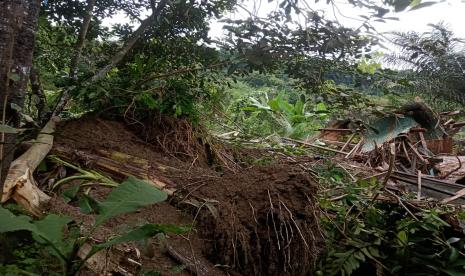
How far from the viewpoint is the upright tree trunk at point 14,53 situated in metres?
1.73

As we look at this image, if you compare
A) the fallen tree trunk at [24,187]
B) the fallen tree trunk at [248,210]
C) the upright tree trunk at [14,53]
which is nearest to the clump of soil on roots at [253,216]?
the fallen tree trunk at [248,210]

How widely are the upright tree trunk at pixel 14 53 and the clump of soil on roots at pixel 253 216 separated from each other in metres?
0.38

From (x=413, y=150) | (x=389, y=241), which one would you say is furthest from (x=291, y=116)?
(x=389, y=241)

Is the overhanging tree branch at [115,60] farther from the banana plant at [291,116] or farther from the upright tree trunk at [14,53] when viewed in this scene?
the banana plant at [291,116]

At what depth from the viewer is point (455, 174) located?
3.72 meters

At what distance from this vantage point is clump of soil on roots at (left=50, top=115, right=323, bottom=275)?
225 centimetres

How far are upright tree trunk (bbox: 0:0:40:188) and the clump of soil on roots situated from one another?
0.38m

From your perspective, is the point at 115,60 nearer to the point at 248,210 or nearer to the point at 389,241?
the point at 248,210

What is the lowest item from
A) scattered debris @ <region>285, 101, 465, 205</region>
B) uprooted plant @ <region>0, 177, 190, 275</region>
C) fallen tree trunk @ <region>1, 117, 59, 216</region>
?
fallen tree trunk @ <region>1, 117, 59, 216</region>

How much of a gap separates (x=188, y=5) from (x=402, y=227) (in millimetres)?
2477

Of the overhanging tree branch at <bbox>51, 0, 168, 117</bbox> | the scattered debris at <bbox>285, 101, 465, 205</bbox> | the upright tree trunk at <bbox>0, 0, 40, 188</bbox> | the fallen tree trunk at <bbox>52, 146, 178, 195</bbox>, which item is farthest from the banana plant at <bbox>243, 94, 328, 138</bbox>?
the upright tree trunk at <bbox>0, 0, 40, 188</bbox>

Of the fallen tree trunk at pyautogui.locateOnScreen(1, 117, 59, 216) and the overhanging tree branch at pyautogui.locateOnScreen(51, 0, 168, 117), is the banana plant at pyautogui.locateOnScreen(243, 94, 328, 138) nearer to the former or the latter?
the overhanging tree branch at pyautogui.locateOnScreen(51, 0, 168, 117)

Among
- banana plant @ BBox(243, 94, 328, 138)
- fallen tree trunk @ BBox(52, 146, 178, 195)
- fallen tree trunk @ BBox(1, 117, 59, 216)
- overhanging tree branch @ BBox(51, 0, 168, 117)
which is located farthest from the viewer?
banana plant @ BBox(243, 94, 328, 138)

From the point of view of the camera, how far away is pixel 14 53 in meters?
1.83
